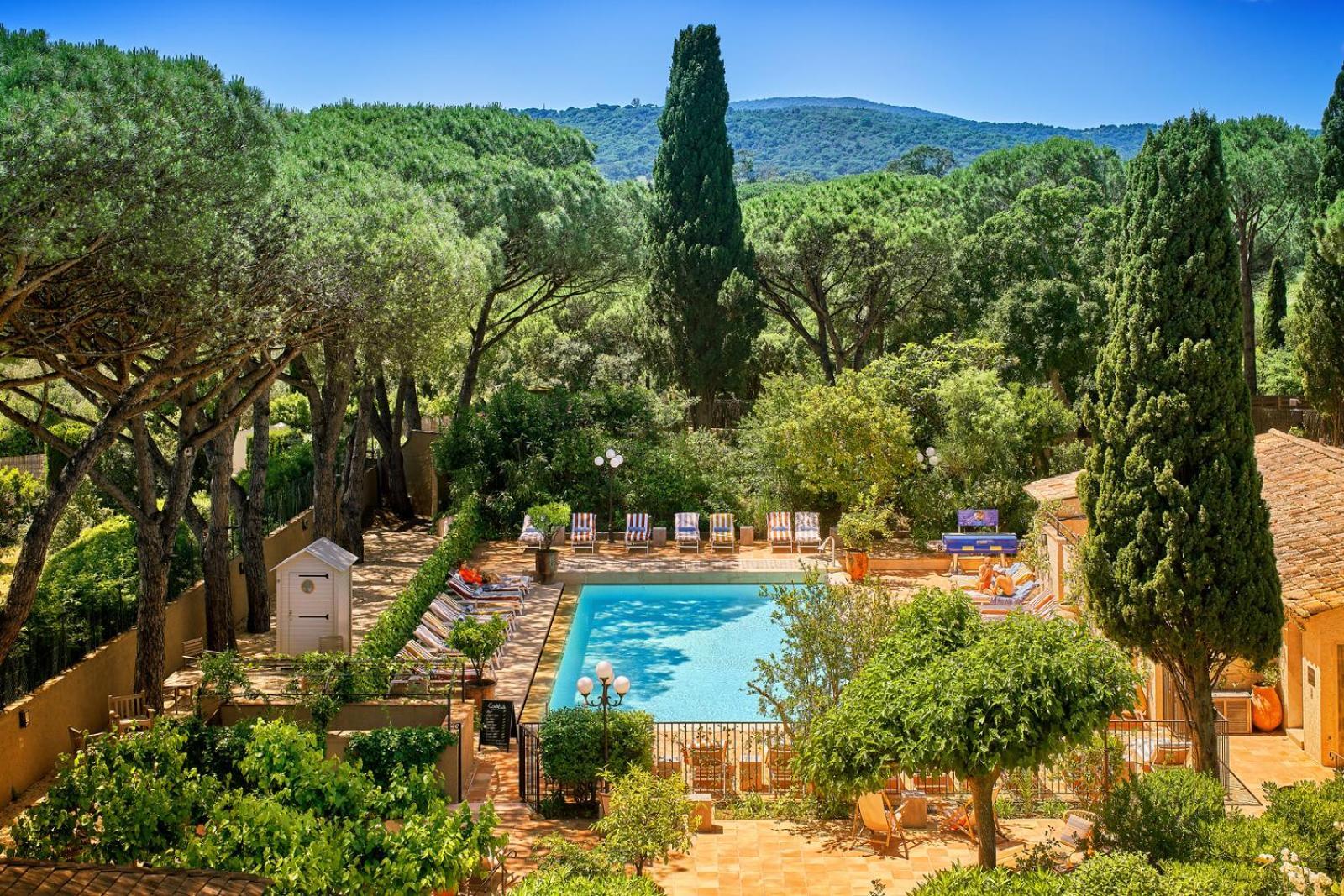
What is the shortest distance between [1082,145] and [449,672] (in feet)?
108

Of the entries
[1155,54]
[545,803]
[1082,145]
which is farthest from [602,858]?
[1155,54]

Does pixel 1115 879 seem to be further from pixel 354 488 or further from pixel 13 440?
pixel 13 440

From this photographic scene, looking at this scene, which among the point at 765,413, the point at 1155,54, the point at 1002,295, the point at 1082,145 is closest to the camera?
the point at 765,413

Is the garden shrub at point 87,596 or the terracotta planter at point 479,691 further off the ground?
the garden shrub at point 87,596

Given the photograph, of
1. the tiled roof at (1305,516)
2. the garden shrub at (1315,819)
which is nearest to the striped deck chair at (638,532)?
the tiled roof at (1305,516)

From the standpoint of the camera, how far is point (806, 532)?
77.7 ft

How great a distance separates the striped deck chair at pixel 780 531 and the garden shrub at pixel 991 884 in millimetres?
15869

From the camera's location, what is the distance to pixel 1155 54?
48.4m

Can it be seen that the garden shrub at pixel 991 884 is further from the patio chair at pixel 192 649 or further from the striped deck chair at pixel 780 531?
the striped deck chair at pixel 780 531

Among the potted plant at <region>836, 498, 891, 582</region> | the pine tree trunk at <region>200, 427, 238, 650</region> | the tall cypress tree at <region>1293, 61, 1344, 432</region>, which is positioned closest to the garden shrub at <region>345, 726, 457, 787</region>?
the pine tree trunk at <region>200, 427, 238, 650</region>

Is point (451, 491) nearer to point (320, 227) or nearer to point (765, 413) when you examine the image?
point (765, 413)

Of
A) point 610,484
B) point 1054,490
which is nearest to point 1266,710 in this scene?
point 1054,490

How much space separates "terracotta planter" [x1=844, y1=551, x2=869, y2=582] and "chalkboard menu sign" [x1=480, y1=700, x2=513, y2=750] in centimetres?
948

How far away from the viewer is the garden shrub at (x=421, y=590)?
1453cm
